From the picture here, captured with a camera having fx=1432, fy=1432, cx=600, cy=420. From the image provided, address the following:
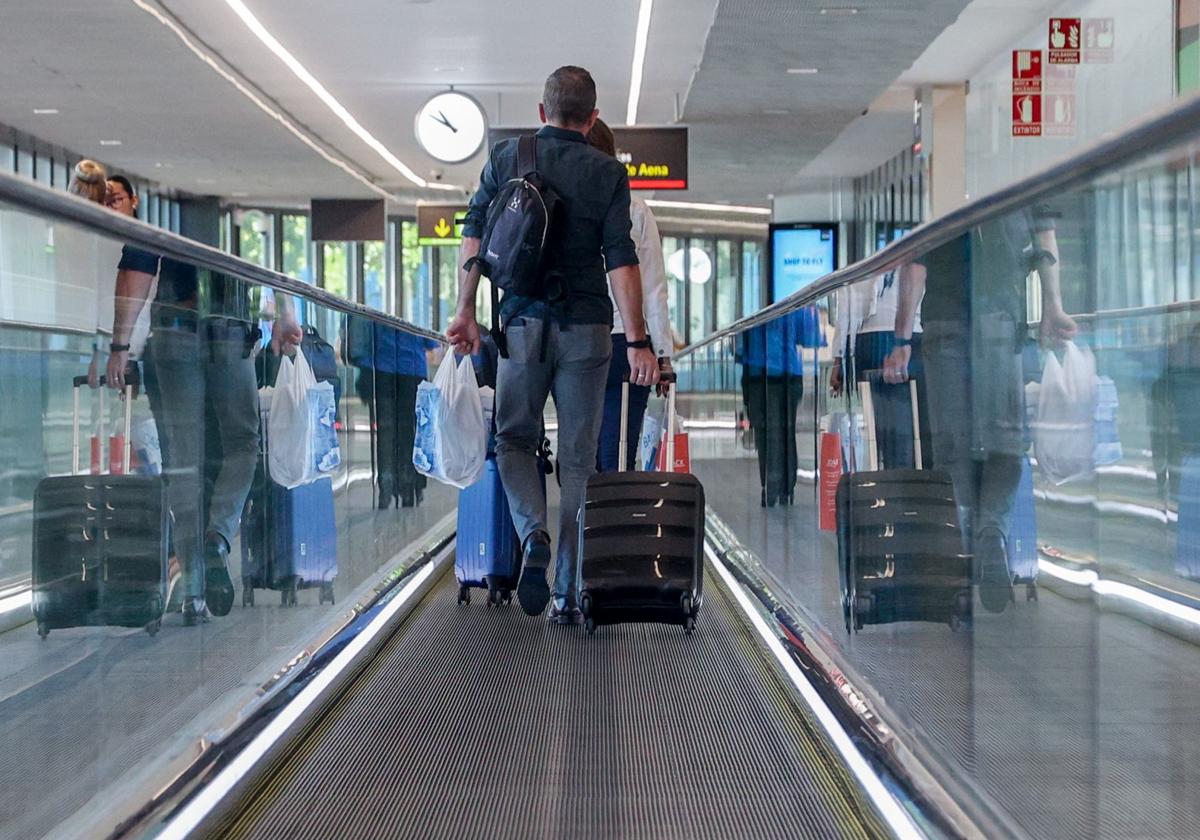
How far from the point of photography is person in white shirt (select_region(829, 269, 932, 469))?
3086 millimetres

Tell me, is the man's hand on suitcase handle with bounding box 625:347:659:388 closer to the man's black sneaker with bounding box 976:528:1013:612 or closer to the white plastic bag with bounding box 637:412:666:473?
the man's black sneaker with bounding box 976:528:1013:612

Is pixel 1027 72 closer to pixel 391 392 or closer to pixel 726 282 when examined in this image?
pixel 391 392

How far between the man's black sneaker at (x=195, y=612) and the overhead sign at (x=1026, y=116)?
9.66 meters

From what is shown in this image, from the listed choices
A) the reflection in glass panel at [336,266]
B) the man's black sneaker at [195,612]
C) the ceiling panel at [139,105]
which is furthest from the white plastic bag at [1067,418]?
the reflection in glass panel at [336,266]

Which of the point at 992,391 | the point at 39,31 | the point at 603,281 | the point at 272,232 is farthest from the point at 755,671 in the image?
the point at 272,232

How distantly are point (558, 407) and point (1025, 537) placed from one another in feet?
8.31

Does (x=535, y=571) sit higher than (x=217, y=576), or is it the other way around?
(x=217, y=576)

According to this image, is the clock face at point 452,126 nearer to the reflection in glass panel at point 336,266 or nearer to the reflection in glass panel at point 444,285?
the reflection in glass panel at point 336,266

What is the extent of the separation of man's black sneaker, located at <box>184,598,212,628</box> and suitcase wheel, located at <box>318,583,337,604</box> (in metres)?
1.31

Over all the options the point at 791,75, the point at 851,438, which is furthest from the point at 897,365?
the point at 791,75

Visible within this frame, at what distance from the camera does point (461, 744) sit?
129 inches

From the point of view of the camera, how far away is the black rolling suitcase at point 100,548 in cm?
224

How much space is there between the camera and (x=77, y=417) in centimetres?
236

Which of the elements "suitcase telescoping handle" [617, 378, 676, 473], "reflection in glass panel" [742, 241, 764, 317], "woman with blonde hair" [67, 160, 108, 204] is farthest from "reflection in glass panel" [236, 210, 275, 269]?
"suitcase telescoping handle" [617, 378, 676, 473]
